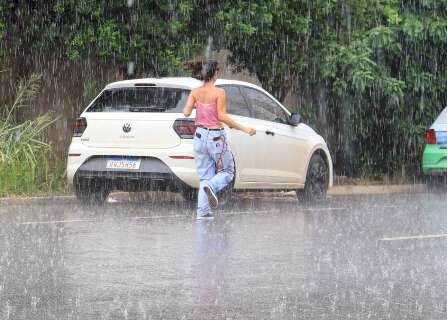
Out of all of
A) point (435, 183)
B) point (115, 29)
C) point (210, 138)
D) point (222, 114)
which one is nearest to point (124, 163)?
point (210, 138)

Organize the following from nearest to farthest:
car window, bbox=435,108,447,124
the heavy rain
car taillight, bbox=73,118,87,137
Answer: the heavy rain → car taillight, bbox=73,118,87,137 → car window, bbox=435,108,447,124

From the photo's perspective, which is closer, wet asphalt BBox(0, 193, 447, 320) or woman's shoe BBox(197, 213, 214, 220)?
wet asphalt BBox(0, 193, 447, 320)

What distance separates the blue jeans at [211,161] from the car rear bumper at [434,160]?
241 inches

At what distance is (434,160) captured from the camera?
1820 centimetres

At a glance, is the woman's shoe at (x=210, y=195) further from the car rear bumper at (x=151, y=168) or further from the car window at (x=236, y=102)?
the car window at (x=236, y=102)

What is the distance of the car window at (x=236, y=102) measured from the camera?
48.2ft

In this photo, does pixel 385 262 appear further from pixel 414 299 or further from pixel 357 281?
pixel 414 299

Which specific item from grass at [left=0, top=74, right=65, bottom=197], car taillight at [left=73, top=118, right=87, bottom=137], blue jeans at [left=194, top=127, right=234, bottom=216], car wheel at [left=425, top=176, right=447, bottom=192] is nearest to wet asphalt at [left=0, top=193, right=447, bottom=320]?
blue jeans at [left=194, top=127, right=234, bottom=216]

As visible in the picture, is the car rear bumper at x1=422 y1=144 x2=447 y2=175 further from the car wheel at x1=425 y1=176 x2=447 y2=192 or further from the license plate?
the license plate

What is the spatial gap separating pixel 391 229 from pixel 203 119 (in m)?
2.46

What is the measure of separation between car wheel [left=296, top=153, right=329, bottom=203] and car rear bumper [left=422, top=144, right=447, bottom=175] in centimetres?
272

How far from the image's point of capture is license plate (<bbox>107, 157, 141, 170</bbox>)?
45.1 feet

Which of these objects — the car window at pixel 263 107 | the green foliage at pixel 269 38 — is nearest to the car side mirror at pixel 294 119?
the car window at pixel 263 107

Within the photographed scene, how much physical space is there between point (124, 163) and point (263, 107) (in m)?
2.49
